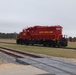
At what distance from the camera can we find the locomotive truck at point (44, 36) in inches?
1905

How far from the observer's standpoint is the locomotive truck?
4838 cm

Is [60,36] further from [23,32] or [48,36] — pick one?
[23,32]

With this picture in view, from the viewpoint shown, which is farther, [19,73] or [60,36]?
[60,36]

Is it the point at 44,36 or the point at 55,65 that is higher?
the point at 44,36

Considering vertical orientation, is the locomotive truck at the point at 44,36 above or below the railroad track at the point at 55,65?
above

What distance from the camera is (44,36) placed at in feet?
169

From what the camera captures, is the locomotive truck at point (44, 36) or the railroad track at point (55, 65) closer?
the railroad track at point (55, 65)

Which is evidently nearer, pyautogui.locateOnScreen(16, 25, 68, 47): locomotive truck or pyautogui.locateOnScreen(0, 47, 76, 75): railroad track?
pyautogui.locateOnScreen(0, 47, 76, 75): railroad track

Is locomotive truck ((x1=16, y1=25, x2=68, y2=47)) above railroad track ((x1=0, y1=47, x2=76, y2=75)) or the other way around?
above

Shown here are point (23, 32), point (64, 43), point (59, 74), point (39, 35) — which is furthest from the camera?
point (23, 32)

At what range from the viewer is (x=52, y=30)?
→ 166ft

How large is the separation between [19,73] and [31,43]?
4141 centimetres

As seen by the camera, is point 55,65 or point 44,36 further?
point 44,36

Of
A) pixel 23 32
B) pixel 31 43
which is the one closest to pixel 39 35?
pixel 31 43
